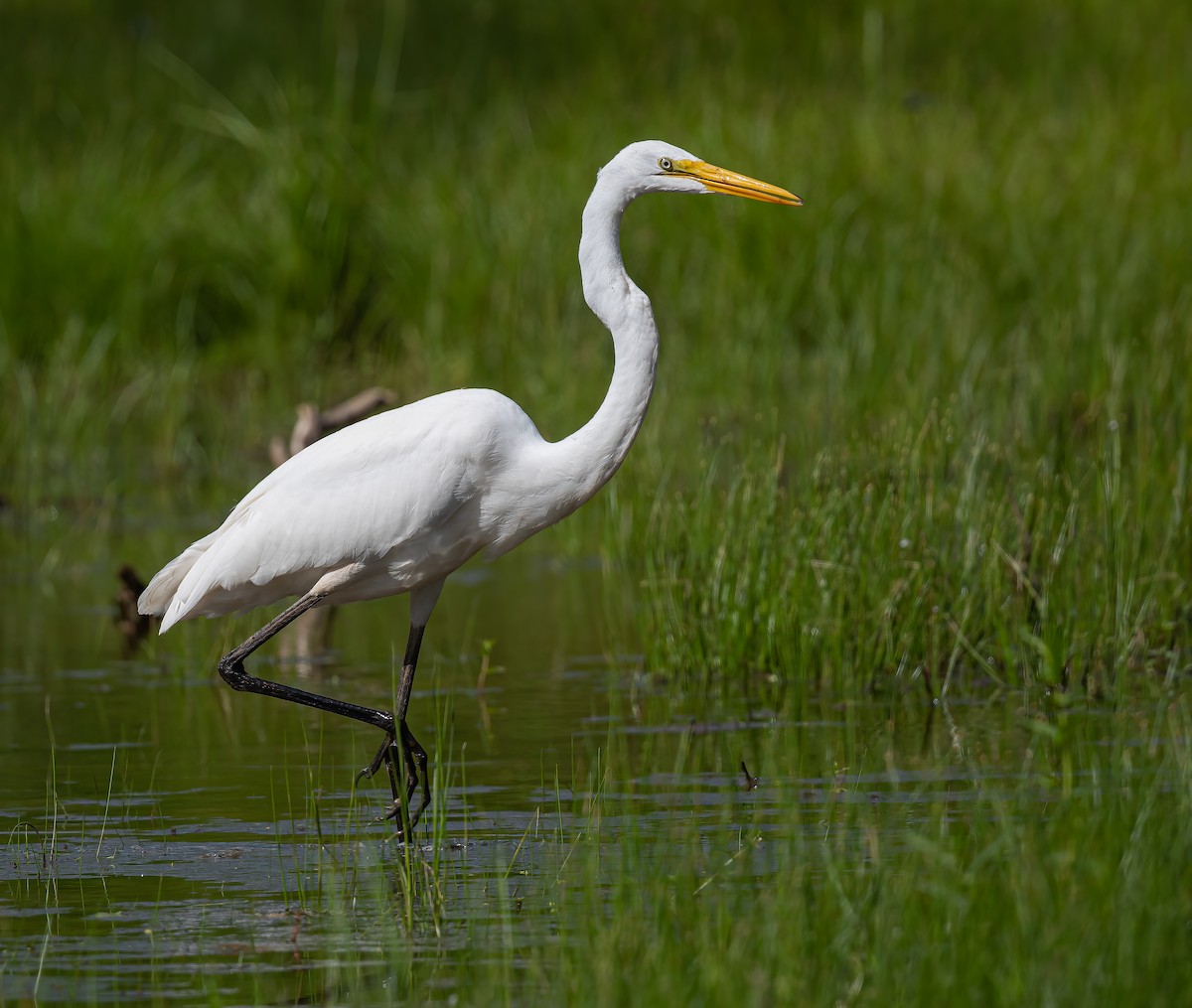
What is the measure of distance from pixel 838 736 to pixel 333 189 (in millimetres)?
7453

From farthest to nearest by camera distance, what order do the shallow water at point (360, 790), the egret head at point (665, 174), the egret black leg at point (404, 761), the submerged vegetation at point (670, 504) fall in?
the egret head at point (665, 174)
the egret black leg at point (404, 761)
the shallow water at point (360, 790)
the submerged vegetation at point (670, 504)

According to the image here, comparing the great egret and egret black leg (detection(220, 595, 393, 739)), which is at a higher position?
the great egret

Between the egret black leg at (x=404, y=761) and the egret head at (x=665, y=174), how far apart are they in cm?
148

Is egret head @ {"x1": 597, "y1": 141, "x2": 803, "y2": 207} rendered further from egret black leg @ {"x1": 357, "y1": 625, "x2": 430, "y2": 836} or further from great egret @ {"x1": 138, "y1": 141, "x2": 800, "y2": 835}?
egret black leg @ {"x1": 357, "y1": 625, "x2": 430, "y2": 836}

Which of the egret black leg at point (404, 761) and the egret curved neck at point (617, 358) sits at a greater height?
the egret curved neck at point (617, 358)

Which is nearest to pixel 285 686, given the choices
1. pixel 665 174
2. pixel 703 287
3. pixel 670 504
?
pixel 670 504

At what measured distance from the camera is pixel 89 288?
489 inches

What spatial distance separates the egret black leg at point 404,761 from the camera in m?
5.56

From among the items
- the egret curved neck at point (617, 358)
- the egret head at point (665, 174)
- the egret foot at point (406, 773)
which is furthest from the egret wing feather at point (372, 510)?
the egret head at point (665, 174)

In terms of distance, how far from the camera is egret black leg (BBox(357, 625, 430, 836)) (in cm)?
556

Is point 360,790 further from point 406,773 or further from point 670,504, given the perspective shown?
point 670,504

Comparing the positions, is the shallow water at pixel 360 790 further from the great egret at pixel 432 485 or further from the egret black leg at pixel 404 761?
the great egret at pixel 432 485

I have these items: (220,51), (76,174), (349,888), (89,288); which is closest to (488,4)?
(220,51)

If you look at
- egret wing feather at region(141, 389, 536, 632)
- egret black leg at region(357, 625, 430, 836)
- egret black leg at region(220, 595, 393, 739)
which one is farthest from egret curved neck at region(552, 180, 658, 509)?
egret black leg at region(220, 595, 393, 739)
